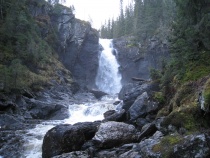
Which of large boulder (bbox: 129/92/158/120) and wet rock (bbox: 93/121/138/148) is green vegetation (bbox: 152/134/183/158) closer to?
wet rock (bbox: 93/121/138/148)

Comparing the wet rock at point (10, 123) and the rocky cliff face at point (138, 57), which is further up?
the rocky cliff face at point (138, 57)

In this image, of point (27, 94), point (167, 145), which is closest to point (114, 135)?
point (167, 145)

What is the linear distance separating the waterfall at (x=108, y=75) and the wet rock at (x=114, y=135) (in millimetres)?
38191

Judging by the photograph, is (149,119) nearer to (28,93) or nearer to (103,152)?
(103,152)

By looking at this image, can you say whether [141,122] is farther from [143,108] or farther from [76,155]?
[76,155]

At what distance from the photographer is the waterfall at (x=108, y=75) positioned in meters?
52.3

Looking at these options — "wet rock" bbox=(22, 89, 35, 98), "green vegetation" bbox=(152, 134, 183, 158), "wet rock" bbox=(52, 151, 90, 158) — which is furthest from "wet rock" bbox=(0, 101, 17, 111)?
"green vegetation" bbox=(152, 134, 183, 158)

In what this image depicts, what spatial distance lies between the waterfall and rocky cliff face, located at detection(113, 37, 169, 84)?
1386 mm

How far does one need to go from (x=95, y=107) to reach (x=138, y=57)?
27891 mm

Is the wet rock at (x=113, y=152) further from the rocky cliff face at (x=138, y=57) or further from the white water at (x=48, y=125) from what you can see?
the rocky cliff face at (x=138, y=57)

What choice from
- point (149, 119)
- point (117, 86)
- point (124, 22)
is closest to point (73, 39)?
point (117, 86)

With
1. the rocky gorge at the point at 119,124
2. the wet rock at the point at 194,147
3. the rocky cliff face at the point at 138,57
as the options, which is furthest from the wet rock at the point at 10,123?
the rocky cliff face at the point at 138,57

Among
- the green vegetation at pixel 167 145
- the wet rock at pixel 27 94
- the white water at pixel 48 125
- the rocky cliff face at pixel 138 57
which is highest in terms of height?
the rocky cliff face at pixel 138 57

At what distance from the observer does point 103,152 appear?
11.0m
